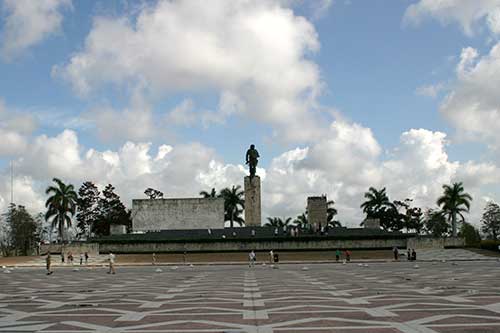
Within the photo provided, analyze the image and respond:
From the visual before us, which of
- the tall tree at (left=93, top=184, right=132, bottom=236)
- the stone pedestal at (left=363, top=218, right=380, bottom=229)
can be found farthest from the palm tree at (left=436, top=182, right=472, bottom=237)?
the tall tree at (left=93, top=184, right=132, bottom=236)

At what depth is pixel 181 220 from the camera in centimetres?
6378

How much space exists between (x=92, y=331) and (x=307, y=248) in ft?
137

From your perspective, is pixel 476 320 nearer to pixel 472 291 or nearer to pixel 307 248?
pixel 472 291

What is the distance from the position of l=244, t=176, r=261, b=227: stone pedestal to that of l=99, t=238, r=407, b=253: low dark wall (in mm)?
6777

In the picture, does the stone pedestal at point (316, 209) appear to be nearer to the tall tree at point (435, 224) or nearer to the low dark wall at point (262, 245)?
the low dark wall at point (262, 245)

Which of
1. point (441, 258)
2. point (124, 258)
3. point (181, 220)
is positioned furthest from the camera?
point (181, 220)


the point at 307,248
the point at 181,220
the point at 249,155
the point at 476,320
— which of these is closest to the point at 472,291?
the point at 476,320

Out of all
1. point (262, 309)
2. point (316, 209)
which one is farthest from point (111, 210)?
point (262, 309)

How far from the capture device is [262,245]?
→ 50.1 meters

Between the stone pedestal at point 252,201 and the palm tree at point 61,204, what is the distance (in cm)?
2230

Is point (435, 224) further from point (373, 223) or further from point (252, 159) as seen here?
point (252, 159)

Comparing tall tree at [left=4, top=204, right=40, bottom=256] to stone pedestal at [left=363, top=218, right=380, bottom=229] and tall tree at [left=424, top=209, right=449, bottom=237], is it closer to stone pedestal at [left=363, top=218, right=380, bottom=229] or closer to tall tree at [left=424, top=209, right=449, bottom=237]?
stone pedestal at [left=363, top=218, right=380, bottom=229]

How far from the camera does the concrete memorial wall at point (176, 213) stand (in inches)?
2496

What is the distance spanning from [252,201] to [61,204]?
23721mm
